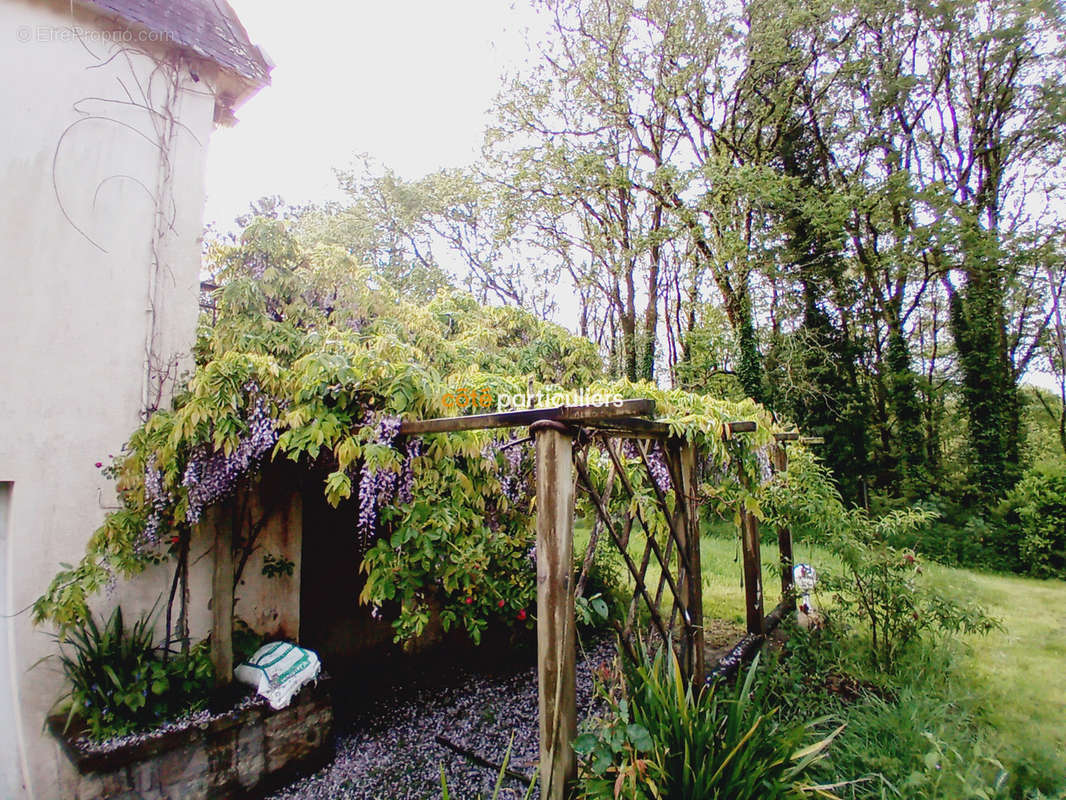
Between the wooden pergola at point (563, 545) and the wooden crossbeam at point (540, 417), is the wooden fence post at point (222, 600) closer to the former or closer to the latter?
the wooden pergola at point (563, 545)

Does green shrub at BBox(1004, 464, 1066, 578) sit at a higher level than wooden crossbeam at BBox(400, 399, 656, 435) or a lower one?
lower

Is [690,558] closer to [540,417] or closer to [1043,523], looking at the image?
[540,417]

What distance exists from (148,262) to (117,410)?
864mm

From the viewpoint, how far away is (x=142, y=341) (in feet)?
9.77

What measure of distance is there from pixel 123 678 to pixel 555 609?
2313 millimetres

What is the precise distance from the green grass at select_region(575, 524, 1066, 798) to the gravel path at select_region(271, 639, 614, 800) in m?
1.66


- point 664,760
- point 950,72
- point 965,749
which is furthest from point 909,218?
point 664,760

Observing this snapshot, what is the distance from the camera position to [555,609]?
1999 mm

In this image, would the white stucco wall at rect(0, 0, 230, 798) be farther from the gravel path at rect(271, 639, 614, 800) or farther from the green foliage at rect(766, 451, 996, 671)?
the green foliage at rect(766, 451, 996, 671)

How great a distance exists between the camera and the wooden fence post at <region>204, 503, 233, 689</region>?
9.53ft

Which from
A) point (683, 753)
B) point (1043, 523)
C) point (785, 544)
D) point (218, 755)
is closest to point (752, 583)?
point (785, 544)

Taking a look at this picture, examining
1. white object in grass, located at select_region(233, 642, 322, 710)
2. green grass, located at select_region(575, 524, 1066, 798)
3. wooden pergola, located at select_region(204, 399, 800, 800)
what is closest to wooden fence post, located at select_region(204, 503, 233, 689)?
wooden pergola, located at select_region(204, 399, 800, 800)

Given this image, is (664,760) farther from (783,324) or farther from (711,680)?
(783,324)

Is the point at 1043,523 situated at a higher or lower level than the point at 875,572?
lower
